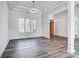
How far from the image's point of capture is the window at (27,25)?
7.85 meters

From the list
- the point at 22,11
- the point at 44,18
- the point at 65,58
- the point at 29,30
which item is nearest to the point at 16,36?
the point at 29,30

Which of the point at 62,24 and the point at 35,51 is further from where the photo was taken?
the point at 62,24

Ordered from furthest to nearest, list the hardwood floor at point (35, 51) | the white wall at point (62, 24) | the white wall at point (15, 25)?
the white wall at point (62, 24), the white wall at point (15, 25), the hardwood floor at point (35, 51)

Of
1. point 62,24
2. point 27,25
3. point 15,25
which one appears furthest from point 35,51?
point 62,24

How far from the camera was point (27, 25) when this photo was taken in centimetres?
811

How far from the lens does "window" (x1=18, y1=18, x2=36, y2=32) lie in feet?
25.8

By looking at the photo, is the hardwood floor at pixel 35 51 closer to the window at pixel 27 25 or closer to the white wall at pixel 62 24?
the window at pixel 27 25

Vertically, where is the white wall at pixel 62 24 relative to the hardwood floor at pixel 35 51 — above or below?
above

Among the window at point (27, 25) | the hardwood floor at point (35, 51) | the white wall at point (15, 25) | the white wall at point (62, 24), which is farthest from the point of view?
the white wall at point (62, 24)

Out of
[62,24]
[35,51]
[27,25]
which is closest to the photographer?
[35,51]

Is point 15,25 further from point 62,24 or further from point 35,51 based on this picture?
point 62,24

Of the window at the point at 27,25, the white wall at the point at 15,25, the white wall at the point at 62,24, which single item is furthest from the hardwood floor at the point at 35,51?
the white wall at the point at 62,24

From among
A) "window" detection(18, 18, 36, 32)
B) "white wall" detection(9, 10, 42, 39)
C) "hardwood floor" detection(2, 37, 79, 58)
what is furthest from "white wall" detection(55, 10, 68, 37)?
"hardwood floor" detection(2, 37, 79, 58)

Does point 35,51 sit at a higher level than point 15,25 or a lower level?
lower
